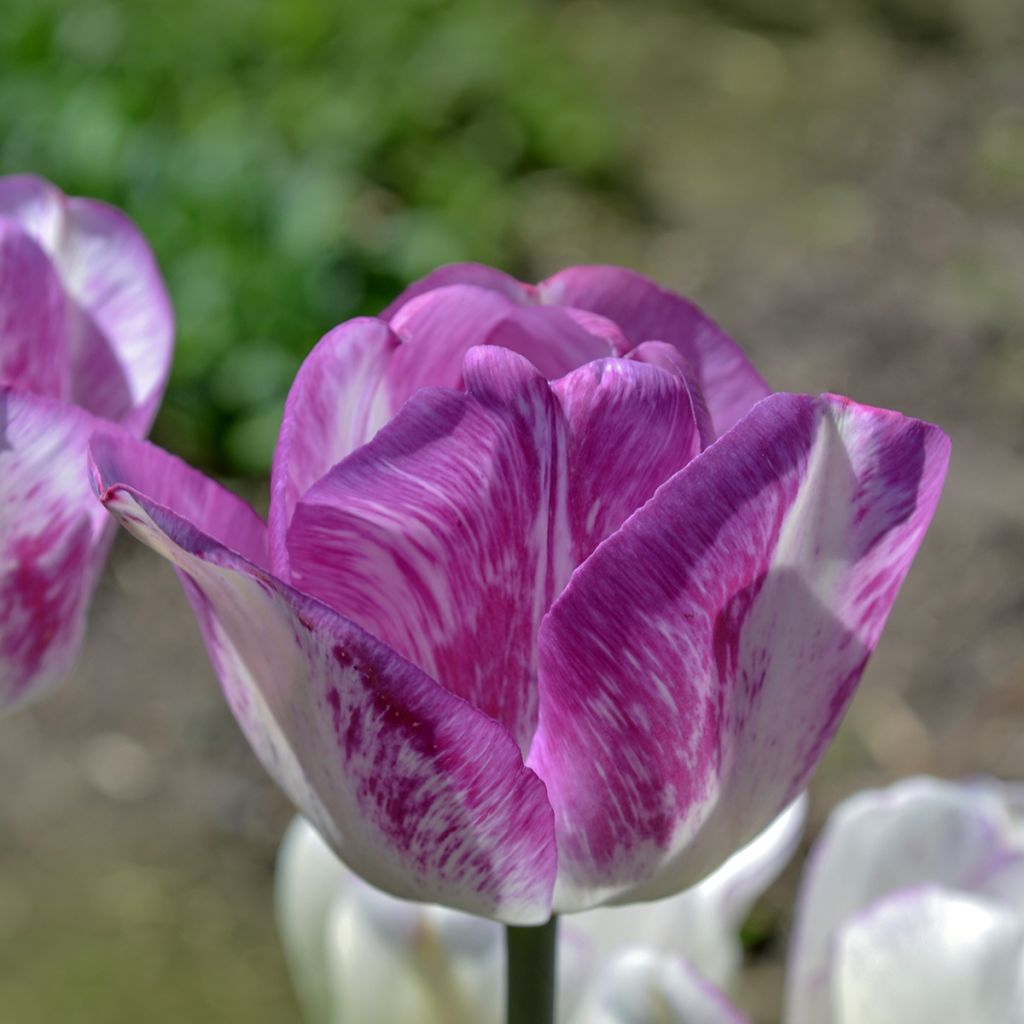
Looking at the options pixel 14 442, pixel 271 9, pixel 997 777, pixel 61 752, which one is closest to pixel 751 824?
pixel 14 442

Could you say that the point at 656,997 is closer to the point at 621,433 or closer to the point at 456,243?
the point at 621,433

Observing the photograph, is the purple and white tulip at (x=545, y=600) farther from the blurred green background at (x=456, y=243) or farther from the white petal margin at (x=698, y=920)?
the blurred green background at (x=456, y=243)

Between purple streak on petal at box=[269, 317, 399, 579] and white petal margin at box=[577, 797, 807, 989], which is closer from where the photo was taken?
purple streak on petal at box=[269, 317, 399, 579]

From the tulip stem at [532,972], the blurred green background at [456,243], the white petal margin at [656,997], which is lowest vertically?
the blurred green background at [456,243]

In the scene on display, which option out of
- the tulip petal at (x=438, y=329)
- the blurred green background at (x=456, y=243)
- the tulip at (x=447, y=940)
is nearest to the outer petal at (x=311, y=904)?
the tulip at (x=447, y=940)

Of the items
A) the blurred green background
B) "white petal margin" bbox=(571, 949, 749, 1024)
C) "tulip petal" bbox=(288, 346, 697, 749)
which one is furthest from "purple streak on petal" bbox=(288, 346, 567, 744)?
the blurred green background

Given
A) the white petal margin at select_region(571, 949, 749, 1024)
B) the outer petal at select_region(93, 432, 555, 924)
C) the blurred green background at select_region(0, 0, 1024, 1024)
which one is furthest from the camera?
the blurred green background at select_region(0, 0, 1024, 1024)

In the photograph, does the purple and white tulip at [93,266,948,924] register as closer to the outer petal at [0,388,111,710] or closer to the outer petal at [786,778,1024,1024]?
the outer petal at [0,388,111,710]
